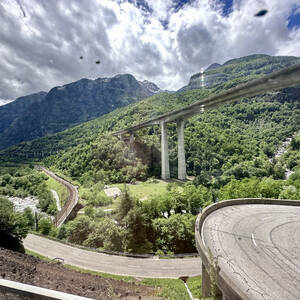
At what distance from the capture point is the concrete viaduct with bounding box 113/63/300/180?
7263 mm

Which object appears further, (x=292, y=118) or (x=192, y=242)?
(x=292, y=118)

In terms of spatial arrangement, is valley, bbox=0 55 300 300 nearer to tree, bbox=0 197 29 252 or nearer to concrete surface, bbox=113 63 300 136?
concrete surface, bbox=113 63 300 136

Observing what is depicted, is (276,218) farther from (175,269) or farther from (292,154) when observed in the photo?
(292,154)

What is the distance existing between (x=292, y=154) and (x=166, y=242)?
174 feet

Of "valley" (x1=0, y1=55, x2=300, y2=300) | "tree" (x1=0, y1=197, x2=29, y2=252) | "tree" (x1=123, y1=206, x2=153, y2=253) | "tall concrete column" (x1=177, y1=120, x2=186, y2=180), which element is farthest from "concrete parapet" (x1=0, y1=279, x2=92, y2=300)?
"tall concrete column" (x1=177, y1=120, x2=186, y2=180)

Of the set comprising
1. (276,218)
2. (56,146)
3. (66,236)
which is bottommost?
(66,236)

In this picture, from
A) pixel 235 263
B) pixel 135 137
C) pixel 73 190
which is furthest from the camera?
pixel 135 137

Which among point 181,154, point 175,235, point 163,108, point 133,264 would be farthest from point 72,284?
point 163,108

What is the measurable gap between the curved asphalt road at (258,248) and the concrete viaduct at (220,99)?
639 centimetres

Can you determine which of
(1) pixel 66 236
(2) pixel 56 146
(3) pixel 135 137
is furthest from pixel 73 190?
(2) pixel 56 146

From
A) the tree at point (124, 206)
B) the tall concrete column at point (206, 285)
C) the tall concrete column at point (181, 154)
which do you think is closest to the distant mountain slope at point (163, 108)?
the tall concrete column at point (181, 154)

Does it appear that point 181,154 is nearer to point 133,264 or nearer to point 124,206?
point 124,206

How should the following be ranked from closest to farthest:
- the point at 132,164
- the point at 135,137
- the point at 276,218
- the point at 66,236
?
the point at 276,218, the point at 66,236, the point at 132,164, the point at 135,137

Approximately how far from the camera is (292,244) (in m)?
6.96
